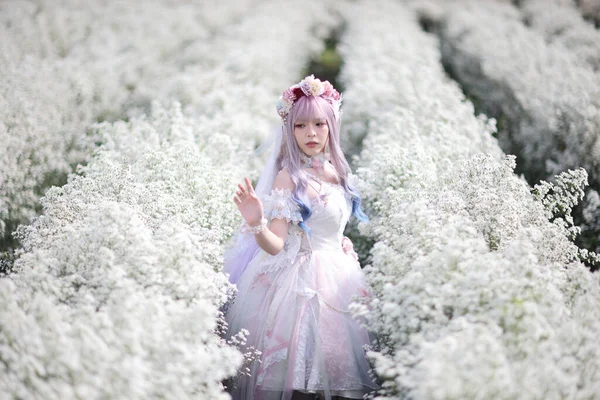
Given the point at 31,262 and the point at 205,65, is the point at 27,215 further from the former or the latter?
the point at 205,65

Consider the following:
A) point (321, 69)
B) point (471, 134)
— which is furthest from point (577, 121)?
point (321, 69)

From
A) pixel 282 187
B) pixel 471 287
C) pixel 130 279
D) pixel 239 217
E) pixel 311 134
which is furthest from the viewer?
pixel 239 217

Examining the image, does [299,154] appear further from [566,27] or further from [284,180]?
[566,27]

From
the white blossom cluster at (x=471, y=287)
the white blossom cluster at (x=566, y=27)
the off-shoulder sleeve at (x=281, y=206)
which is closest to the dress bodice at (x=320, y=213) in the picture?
the off-shoulder sleeve at (x=281, y=206)

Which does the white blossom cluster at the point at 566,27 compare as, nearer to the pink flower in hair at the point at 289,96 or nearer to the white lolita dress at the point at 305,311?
the pink flower in hair at the point at 289,96

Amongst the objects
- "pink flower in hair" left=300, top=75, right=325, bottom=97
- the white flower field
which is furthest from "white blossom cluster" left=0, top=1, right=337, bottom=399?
"pink flower in hair" left=300, top=75, right=325, bottom=97

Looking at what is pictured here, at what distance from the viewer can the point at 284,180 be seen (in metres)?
4.13

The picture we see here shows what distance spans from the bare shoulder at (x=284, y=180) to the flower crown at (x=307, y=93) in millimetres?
473

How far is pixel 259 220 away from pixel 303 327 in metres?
0.84

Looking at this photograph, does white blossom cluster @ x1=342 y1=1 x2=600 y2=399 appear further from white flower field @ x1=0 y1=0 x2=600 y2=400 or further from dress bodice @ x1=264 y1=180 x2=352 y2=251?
dress bodice @ x1=264 y1=180 x2=352 y2=251

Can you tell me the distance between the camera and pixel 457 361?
8.19ft

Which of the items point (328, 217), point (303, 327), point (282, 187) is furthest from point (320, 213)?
point (303, 327)

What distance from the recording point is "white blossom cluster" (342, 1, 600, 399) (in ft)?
8.26

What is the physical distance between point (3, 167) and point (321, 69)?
11247mm
